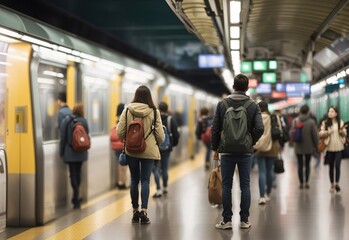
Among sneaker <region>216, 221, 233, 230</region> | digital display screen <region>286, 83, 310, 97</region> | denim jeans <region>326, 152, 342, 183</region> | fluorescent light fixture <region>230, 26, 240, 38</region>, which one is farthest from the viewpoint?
digital display screen <region>286, 83, 310, 97</region>

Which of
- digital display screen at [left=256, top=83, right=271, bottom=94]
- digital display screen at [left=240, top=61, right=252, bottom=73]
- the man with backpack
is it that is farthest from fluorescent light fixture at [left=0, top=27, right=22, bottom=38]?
digital display screen at [left=256, top=83, right=271, bottom=94]

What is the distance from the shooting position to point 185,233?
6988 mm

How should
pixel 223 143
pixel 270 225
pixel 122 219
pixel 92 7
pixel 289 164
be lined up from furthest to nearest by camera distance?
1. pixel 289 164
2. pixel 92 7
3. pixel 122 219
4. pixel 270 225
5. pixel 223 143

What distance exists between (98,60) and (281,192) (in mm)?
3616

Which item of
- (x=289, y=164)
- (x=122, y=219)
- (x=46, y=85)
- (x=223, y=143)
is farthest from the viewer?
(x=289, y=164)

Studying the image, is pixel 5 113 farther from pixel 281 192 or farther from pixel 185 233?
pixel 281 192

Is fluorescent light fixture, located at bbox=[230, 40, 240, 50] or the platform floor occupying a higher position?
fluorescent light fixture, located at bbox=[230, 40, 240, 50]

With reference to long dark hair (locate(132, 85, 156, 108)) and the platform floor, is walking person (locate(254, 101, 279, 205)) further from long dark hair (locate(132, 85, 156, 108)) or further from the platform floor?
long dark hair (locate(132, 85, 156, 108))

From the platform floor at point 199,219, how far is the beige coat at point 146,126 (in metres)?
0.81

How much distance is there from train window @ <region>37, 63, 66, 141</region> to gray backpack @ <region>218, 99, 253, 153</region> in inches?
116

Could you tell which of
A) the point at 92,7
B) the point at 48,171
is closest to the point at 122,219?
the point at 48,171

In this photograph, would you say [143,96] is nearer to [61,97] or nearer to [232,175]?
[232,175]

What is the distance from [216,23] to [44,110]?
2.98m

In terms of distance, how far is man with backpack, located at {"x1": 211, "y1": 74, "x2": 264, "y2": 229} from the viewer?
272 inches
